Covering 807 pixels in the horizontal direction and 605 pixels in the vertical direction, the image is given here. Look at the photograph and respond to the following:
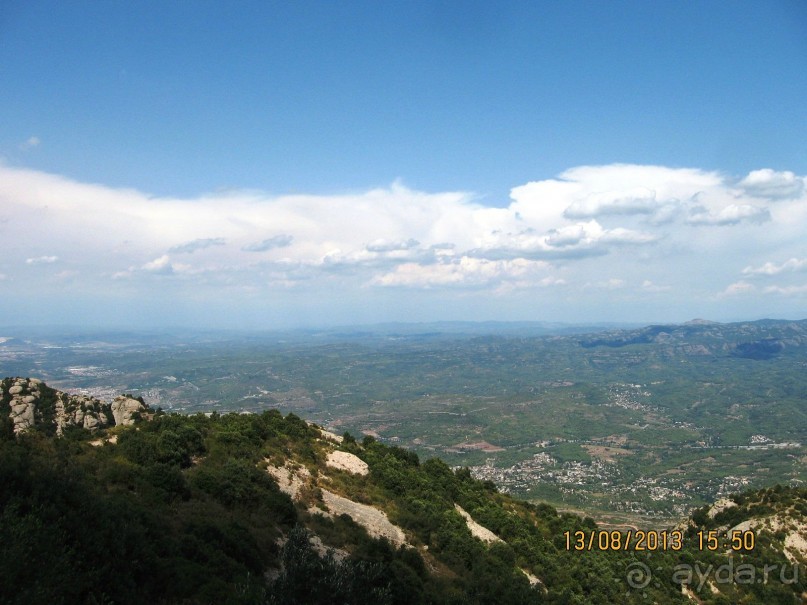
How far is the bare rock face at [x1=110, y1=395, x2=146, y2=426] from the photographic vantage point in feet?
109

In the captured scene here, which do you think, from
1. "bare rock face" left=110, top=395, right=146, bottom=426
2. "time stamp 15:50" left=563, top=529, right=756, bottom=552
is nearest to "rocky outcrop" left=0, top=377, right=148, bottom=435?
"bare rock face" left=110, top=395, right=146, bottom=426

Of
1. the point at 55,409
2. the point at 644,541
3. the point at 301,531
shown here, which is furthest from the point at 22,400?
the point at 644,541

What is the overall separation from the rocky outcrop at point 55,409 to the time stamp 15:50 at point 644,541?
3631 cm

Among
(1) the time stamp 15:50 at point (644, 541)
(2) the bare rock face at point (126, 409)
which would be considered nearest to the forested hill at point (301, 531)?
(1) the time stamp 15:50 at point (644, 541)

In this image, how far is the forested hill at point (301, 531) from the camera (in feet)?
39.5

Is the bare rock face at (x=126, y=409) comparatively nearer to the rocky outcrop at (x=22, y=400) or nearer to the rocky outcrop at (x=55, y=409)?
the rocky outcrop at (x=55, y=409)

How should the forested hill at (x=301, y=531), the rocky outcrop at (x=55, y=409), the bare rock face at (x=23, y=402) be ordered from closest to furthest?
the forested hill at (x=301, y=531) → the bare rock face at (x=23, y=402) → the rocky outcrop at (x=55, y=409)

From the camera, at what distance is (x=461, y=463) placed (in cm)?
16438

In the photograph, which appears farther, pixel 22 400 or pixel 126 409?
pixel 126 409

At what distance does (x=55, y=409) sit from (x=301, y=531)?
26948mm

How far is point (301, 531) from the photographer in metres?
18.5

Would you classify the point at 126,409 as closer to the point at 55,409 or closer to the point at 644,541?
the point at 55,409

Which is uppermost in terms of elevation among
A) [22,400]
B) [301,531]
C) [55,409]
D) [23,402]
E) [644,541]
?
[22,400]

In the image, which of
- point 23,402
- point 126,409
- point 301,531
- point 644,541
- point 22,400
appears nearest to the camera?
point 301,531
